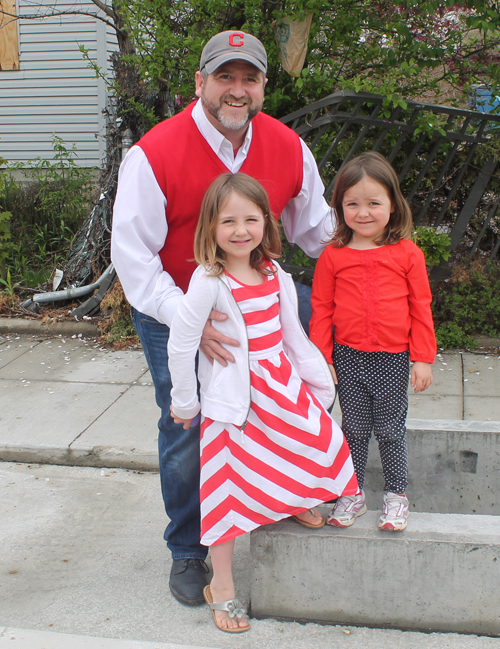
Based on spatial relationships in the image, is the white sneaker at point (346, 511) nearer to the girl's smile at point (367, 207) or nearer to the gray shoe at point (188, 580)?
the gray shoe at point (188, 580)

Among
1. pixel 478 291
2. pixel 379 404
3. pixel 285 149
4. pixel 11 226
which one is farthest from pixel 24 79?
pixel 379 404

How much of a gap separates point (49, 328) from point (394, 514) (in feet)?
15.4

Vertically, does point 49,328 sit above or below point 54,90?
below

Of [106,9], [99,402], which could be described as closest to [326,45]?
[106,9]

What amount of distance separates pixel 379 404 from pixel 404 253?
57 centimetres

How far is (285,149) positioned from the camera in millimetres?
2508

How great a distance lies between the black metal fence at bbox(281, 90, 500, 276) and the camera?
5.19 meters

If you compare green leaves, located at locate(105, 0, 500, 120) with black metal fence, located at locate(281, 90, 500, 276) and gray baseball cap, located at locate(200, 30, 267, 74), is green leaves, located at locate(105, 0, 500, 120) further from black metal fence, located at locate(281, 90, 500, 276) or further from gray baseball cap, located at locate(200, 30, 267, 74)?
gray baseball cap, located at locate(200, 30, 267, 74)

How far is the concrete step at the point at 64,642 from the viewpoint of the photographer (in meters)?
2.24

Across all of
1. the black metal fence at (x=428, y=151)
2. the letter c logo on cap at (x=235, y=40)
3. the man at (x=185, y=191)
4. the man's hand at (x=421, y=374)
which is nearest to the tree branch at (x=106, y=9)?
the black metal fence at (x=428, y=151)

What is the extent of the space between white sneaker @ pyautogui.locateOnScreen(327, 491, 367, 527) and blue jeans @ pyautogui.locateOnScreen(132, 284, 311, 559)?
55 centimetres

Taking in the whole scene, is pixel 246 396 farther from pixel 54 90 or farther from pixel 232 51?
pixel 54 90

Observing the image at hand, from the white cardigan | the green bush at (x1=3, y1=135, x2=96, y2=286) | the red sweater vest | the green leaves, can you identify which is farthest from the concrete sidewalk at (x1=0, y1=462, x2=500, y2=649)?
the green bush at (x1=3, y1=135, x2=96, y2=286)

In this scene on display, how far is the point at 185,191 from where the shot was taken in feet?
7.54
